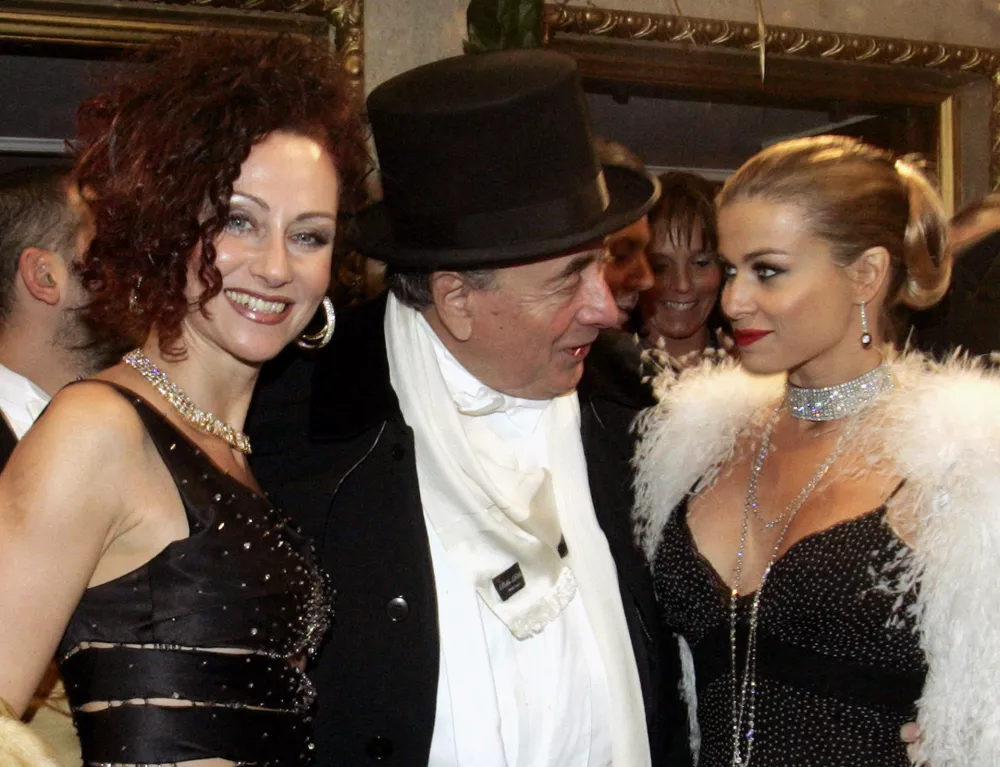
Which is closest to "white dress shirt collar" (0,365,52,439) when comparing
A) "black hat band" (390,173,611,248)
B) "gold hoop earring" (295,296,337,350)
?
"gold hoop earring" (295,296,337,350)

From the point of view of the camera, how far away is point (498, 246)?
2152 mm

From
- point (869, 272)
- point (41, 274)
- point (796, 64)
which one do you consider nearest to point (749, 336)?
point (869, 272)

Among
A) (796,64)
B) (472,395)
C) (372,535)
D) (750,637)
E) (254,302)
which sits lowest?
(750,637)

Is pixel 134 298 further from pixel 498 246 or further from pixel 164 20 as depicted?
pixel 164 20

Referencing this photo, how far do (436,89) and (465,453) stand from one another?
0.69 meters

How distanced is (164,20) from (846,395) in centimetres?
181

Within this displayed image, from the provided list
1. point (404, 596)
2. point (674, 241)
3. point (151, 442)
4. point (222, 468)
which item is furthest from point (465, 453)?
point (674, 241)

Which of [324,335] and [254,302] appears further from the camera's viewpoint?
[324,335]

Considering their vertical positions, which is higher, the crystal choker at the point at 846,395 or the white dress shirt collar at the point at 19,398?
the crystal choker at the point at 846,395

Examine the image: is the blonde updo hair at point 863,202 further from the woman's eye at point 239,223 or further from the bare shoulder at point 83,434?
the bare shoulder at point 83,434

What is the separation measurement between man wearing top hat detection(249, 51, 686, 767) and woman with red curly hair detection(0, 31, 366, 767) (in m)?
0.26

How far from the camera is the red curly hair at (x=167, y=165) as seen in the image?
66.3 inches

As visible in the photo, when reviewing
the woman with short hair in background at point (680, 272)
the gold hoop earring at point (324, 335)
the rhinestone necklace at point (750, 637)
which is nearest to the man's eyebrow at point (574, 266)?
the gold hoop earring at point (324, 335)

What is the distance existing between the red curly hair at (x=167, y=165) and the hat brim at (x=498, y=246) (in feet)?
A: 1.39
